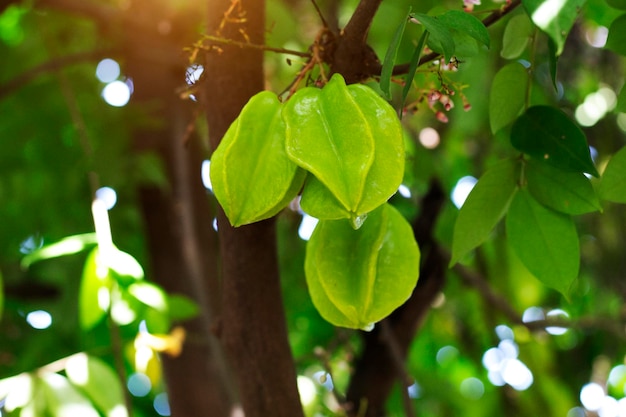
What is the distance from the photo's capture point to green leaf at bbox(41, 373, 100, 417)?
4.17 feet

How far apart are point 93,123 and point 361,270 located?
6.63 feet

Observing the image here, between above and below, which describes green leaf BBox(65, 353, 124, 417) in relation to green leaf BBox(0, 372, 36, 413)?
below

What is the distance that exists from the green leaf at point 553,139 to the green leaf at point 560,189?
0.05 metres

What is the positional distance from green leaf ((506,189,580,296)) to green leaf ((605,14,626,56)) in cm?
25

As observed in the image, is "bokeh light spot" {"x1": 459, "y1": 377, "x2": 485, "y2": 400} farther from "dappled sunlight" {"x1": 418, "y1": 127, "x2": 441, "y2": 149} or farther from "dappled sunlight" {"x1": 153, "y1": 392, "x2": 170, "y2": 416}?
"dappled sunlight" {"x1": 153, "y1": 392, "x2": 170, "y2": 416}

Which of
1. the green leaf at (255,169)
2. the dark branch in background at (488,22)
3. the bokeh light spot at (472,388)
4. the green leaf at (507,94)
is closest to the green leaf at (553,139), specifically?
the green leaf at (507,94)

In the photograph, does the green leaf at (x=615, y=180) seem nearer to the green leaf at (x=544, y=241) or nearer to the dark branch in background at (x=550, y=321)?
the green leaf at (x=544, y=241)

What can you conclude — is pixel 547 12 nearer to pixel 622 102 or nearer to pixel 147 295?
pixel 622 102

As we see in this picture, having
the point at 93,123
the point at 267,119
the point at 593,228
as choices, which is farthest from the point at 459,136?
the point at 267,119

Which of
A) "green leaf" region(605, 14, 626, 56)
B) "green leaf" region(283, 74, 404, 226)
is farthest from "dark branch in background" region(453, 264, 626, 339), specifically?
"green leaf" region(283, 74, 404, 226)

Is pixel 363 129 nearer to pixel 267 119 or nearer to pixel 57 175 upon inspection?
pixel 267 119

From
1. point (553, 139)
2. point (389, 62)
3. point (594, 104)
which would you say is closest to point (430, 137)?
point (594, 104)

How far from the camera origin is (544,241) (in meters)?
1.09

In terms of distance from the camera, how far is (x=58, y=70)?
229 centimetres
